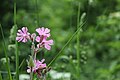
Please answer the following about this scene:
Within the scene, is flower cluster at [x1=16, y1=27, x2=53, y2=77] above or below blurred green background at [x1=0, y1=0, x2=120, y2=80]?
above

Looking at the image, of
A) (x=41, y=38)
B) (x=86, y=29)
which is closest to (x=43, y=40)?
(x=41, y=38)

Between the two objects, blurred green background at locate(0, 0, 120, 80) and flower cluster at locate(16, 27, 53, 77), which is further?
blurred green background at locate(0, 0, 120, 80)

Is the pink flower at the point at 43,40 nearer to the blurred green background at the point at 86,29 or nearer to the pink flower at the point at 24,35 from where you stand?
the pink flower at the point at 24,35

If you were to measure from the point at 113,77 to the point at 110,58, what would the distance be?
0.95 m

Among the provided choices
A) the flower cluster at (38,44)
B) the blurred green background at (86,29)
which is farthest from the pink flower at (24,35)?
the blurred green background at (86,29)

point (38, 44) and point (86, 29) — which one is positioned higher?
point (38, 44)

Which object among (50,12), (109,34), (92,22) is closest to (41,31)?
(109,34)

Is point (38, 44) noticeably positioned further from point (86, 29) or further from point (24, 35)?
point (86, 29)

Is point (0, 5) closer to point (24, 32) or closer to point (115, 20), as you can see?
point (115, 20)

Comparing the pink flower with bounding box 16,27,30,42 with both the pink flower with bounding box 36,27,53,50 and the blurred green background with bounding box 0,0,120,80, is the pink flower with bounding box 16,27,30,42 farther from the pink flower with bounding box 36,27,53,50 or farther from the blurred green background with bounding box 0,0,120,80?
the blurred green background with bounding box 0,0,120,80

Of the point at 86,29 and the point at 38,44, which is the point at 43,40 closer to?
the point at 38,44

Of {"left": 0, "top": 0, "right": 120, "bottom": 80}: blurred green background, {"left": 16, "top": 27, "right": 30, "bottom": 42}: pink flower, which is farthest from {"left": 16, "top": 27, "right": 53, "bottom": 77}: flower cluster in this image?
{"left": 0, "top": 0, "right": 120, "bottom": 80}: blurred green background

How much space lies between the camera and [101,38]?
400 cm

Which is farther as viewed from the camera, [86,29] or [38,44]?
[86,29]
